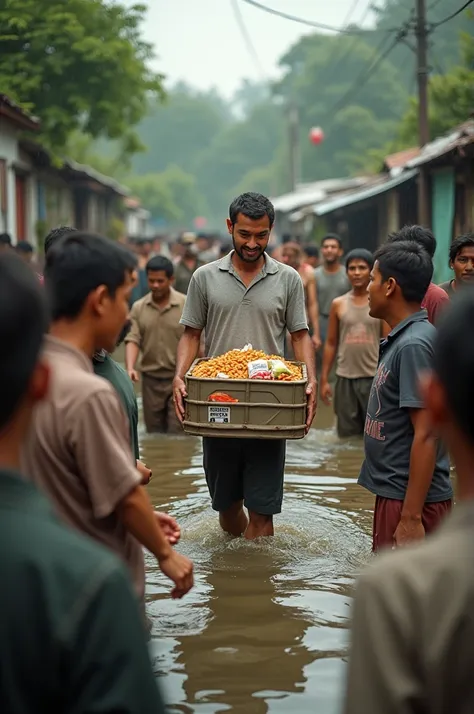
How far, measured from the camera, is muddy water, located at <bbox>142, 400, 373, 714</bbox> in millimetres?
4734

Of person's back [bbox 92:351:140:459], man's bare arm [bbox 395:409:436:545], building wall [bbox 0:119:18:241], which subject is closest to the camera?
person's back [bbox 92:351:140:459]

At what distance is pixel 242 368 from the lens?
619cm

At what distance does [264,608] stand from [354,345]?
5.03 m

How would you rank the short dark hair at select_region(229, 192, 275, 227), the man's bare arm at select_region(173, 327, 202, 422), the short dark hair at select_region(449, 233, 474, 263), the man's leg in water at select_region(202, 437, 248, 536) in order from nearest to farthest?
the short dark hair at select_region(229, 192, 275, 227), the man's leg in water at select_region(202, 437, 248, 536), the man's bare arm at select_region(173, 327, 202, 422), the short dark hair at select_region(449, 233, 474, 263)

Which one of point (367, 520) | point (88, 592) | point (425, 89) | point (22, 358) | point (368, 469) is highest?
point (425, 89)

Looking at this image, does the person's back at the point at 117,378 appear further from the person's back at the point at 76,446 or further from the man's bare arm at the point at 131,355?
the man's bare arm at the point at 131,355

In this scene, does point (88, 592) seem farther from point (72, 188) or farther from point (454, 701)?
point (72, 188)

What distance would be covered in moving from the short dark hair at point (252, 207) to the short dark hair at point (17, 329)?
4.31 metres

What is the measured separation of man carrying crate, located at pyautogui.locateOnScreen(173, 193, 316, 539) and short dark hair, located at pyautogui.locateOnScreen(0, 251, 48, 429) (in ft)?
14.3

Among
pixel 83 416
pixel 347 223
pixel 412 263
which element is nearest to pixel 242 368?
pixel 412 263

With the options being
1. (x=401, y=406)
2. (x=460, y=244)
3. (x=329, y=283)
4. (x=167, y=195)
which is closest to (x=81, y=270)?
(x=401, y=406)

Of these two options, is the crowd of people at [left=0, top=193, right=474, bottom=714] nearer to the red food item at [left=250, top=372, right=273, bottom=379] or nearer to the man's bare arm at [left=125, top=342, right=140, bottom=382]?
the red food item at [left=250, top=372, right=273, bottom=379]

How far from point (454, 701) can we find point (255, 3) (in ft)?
59.2

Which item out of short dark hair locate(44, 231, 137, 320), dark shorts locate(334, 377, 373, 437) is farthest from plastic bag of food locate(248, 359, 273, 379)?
dark shorts locate(334, 377, 373, 437)
